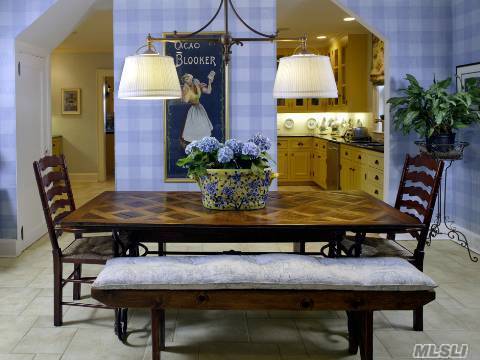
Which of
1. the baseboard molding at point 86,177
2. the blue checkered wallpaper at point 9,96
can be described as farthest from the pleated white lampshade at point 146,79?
the baseboard molding at point 86,177

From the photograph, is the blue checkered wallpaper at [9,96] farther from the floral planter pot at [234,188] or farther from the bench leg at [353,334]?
the bench leg at [353,334]

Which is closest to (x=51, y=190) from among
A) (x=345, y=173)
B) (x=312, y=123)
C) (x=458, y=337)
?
(x=458, y=337)

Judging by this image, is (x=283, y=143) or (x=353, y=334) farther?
(x=283, y=143)

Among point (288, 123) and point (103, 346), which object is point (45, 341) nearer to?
point (103, 346)

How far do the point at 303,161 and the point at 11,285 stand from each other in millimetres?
6718

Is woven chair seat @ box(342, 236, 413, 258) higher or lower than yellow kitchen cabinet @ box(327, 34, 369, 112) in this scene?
lower

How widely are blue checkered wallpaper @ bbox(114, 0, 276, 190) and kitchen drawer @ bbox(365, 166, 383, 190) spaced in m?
1.48

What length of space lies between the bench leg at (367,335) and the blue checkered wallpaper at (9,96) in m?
3.64

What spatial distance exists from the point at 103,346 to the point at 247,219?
40.6 inches

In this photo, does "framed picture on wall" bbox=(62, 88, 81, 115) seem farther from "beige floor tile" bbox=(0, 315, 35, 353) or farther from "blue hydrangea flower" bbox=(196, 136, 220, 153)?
"blue hydrangea flower" bbox=(196, 136, 220, 153)

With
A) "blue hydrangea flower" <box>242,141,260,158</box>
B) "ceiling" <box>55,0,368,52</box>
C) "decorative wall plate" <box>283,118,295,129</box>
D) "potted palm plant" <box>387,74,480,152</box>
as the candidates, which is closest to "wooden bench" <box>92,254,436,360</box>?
"blue hydrangea flower" <box>242,141,260,158</box>

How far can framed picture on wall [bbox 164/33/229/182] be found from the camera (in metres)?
5.62

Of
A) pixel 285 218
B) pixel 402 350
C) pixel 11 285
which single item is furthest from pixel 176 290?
pixel 11 285

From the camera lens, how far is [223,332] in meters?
3.51
